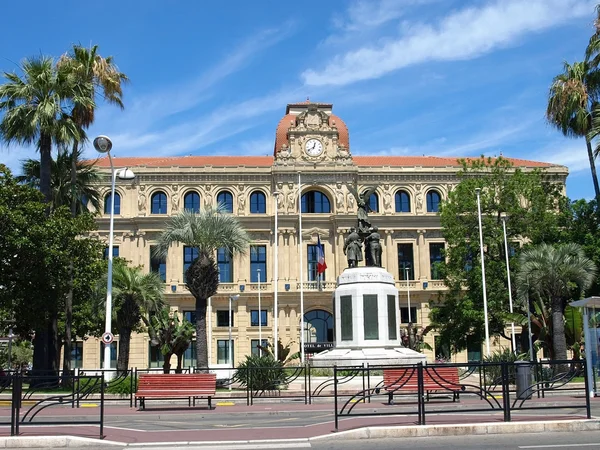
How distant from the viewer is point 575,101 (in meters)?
37.2

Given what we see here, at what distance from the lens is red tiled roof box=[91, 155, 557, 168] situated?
6713 cm

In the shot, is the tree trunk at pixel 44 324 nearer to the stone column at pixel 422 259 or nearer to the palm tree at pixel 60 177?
the palm tree at pixel 60 177

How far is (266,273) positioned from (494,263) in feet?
77.8

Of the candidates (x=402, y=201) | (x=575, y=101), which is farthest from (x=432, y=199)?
(x=575, y=101)

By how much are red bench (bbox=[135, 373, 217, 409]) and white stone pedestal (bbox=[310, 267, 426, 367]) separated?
6.45 meters

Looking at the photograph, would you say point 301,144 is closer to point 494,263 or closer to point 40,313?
point 494,263

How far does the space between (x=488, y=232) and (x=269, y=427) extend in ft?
117

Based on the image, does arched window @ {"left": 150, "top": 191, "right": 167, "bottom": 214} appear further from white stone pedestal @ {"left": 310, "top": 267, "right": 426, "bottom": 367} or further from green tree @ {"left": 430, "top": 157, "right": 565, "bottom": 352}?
white stone pedestal @ {"left": 310, "top": 267, "right": 426, "bottom": 367}

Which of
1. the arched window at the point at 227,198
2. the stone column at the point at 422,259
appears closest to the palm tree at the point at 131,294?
the arched window at the point at 227,198

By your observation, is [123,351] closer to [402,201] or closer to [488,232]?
[488,232]

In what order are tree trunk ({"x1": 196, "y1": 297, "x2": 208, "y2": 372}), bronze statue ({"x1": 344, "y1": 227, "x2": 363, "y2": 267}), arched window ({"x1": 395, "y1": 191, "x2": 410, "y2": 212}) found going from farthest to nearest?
arched window ({"x1": 395, "y1": 191, "x2": 410, "y2": 212}) → tree trunk ({"x1": 196, "y1": 297, "x2": 208, "y2": 372}) → bronze statue ({"x1": 344, "y1": 227, "x2": 363, "y2": 267})

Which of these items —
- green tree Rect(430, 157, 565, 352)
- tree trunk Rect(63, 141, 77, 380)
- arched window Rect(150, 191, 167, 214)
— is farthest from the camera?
arched window Rect(150, 191, 167, 214)

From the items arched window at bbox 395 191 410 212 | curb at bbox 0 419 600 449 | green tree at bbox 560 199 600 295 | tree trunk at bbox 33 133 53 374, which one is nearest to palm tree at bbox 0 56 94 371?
tree trunk at bbox 33 133 53 374

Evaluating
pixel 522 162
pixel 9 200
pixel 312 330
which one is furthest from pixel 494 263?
pixel 9 200
